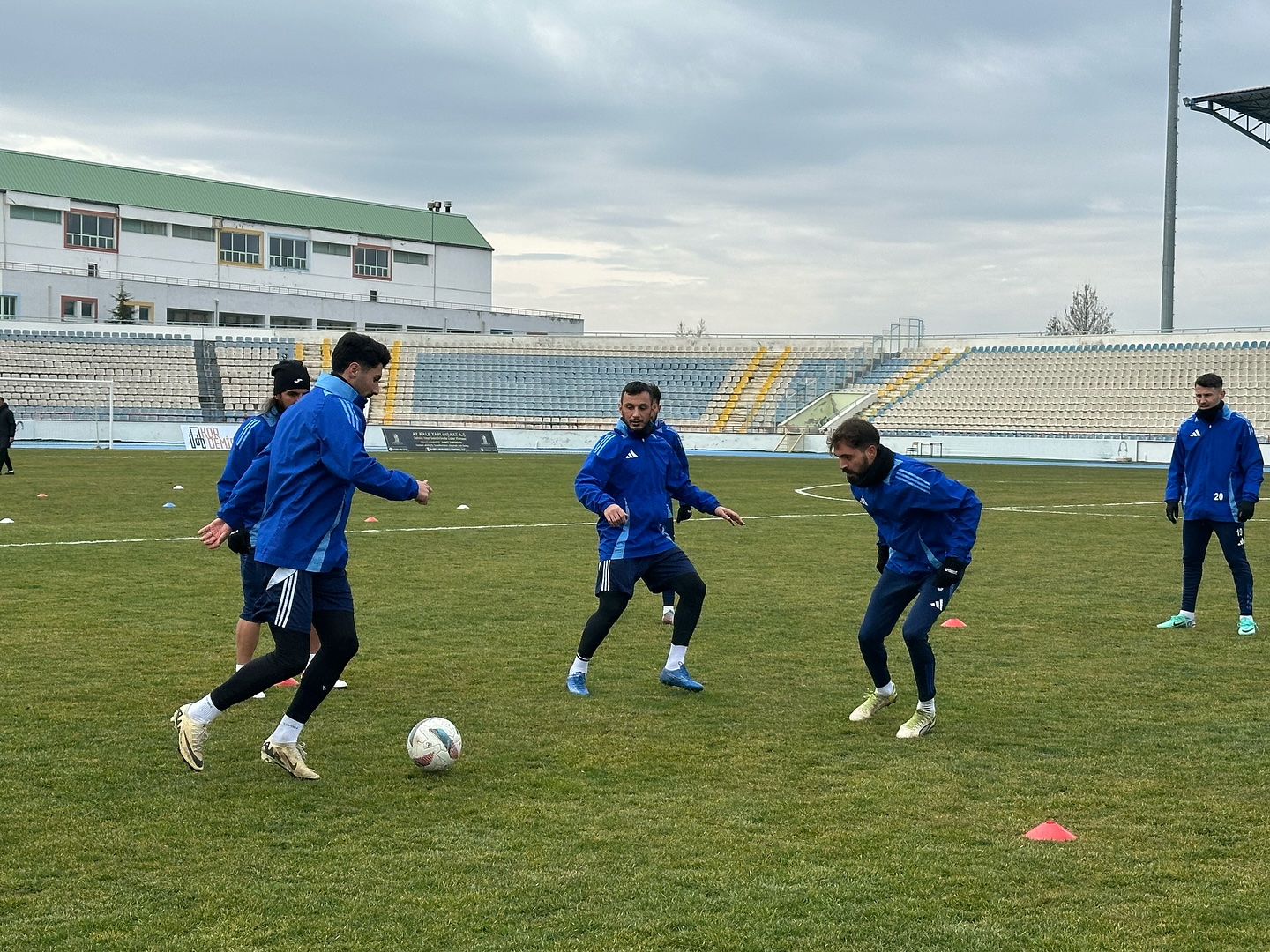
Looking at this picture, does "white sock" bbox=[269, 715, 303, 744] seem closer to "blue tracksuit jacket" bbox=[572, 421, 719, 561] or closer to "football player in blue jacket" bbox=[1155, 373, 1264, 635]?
"blue tracksuit jacket" bbox=[572, 421, 719, 561]

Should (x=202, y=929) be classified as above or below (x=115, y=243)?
below

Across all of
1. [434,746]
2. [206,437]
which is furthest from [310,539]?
[206,437]

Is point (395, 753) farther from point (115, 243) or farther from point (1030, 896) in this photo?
point (115, 243)

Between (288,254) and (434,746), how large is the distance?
261ft

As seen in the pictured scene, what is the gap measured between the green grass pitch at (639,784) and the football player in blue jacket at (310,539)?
0.32 meters

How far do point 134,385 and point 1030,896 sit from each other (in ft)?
198

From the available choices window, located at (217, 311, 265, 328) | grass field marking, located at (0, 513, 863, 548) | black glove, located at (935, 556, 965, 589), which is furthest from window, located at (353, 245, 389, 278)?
black glove, located at (935, 556, 965, 589)

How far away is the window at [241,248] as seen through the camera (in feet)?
261

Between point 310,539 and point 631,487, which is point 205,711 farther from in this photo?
point 631,487

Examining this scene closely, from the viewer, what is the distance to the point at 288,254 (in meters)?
82.2

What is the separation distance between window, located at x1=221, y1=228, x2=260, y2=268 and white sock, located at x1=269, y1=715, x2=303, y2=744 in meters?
77.4

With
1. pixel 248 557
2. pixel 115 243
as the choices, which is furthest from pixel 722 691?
pixel 115 243

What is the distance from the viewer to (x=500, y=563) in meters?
15.7

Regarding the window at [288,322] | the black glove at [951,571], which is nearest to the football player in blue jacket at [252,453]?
the black glove at [951,571]
